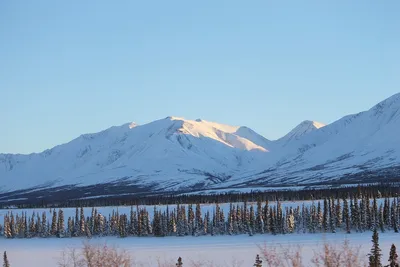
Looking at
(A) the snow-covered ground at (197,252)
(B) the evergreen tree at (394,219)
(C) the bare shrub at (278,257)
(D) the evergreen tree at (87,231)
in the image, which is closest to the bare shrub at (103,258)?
(C) the bare shrub at (278,257)

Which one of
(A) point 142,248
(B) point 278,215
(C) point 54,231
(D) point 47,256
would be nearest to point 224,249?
(A) point 142,248

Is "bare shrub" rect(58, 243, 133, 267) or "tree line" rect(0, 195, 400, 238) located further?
"tree line" rect(0, 195, 400, 238)

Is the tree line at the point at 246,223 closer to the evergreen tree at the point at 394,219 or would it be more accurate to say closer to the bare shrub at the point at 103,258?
the evergreen tree at the point at 394,219

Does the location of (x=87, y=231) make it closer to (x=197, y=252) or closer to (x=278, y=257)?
(x=197, y=252)

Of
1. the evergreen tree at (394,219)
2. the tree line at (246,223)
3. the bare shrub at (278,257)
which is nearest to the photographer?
the bare shrub at (278,257)

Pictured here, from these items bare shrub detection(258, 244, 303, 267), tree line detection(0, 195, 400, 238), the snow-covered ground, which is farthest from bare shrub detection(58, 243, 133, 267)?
tree line detection(0, 195, 400, 238)

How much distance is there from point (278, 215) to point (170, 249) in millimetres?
45509

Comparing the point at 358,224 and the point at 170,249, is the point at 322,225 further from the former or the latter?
the point at 170,249

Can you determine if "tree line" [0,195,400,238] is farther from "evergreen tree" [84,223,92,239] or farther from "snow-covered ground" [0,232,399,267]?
"snow-covered ground" [0,232,399,267]

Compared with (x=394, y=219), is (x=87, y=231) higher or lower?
lower

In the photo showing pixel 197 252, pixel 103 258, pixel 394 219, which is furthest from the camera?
pixel 394 219

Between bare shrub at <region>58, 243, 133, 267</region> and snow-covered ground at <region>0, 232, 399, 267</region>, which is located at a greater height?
bare shrub at <region>58, 243, 133, 267</region>

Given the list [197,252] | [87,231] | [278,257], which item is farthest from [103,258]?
[87,231]

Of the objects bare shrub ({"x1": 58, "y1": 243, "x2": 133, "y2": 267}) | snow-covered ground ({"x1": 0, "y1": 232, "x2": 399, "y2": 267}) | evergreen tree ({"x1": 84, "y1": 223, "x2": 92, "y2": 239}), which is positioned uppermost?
bare shrub ({"x1": 58, "y1": 243, "x2": 133, "y2": 267})
